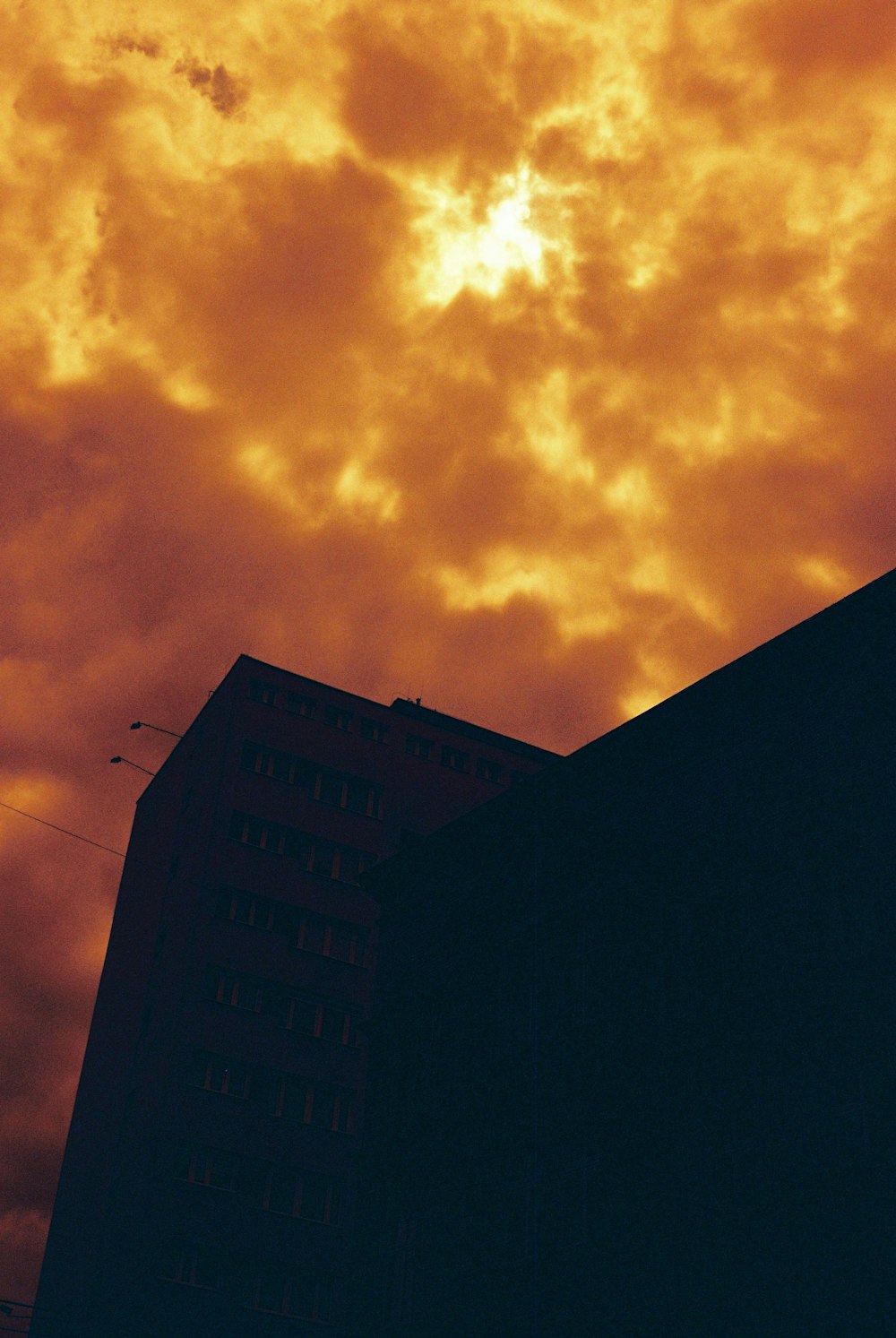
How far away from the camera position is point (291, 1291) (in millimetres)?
58906

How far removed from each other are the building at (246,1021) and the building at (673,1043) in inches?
868

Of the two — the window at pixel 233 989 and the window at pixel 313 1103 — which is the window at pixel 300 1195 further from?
the window at pixel 233 989

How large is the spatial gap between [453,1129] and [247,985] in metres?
30.1

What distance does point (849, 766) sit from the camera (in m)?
29.1

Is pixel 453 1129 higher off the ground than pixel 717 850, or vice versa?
pixel 717 850

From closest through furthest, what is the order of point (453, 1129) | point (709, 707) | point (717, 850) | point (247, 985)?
point (717, 850), point (709, 707), point (453, 1129), point (247, 985)

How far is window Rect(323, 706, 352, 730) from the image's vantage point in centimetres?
7338

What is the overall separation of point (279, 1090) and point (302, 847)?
474 inches

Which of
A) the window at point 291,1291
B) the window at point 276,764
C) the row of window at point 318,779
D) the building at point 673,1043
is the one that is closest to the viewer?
the building at point 673,1043

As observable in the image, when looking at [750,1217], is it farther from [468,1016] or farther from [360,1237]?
[360,1237]

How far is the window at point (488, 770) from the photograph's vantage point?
77.9 meters

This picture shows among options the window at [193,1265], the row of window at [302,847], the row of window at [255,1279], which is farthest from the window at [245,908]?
the row of window at [255,1279]

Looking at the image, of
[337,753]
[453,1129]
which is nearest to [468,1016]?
[453,1129]

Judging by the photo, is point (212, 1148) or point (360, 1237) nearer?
point (360, 1237)
